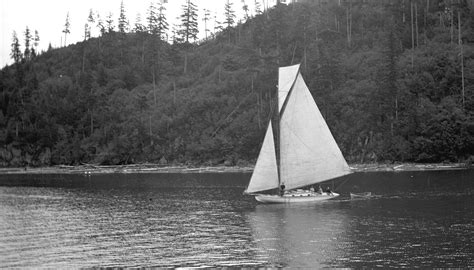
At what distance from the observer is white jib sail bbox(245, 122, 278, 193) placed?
58.6m

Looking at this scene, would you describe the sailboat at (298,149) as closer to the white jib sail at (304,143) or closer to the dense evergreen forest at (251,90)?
the white jib sail at (304,143)

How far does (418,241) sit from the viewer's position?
38812 millimetres

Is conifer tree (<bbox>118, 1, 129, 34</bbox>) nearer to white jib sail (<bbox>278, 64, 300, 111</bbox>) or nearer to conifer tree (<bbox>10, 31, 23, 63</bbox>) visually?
conifer tree (<bbox>10, 31, 23, 63</bbox>)

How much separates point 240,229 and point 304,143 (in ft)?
58.7

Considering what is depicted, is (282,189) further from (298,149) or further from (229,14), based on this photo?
(229,14)

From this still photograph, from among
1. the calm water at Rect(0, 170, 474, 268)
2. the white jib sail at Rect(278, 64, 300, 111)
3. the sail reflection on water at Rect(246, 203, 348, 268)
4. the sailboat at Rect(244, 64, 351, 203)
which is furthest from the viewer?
the sailboat at Rect(244, 64, 351, 203)

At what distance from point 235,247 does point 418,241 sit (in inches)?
534

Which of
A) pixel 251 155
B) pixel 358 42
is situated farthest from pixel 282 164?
pixel 358 42

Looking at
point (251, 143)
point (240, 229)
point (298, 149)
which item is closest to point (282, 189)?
point (298, 149)

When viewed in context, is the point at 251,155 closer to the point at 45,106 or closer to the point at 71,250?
the point at 45,106

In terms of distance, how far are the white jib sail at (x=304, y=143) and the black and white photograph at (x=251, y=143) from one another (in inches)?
6.8

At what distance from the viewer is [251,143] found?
408 ft

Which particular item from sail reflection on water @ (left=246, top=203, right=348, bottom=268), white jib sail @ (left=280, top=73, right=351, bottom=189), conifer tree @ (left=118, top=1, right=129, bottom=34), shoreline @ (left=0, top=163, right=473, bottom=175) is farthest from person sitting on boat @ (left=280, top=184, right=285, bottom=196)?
conifer tree @ (left=118, top=1, right=129, bottom=34)

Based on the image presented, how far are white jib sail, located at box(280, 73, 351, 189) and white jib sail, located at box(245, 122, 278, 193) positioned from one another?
1976mm
